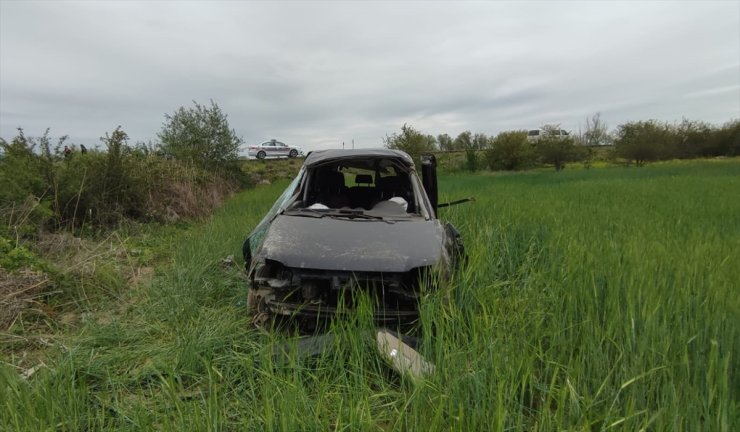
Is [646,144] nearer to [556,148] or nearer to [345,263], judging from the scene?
[556,148]

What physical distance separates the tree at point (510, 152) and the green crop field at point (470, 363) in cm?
3295

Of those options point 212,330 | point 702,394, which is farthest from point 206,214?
point 702,394

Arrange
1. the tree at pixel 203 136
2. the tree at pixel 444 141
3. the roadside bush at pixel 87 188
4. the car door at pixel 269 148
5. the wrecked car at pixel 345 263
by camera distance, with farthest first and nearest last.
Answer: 1. the tree at pixel 444 141
2. the car door at pixel 269 148
3. the tree at pixel 203 136
4. the roadside bush at pixel 87 188
5. the wrecked car at pixel 345 263

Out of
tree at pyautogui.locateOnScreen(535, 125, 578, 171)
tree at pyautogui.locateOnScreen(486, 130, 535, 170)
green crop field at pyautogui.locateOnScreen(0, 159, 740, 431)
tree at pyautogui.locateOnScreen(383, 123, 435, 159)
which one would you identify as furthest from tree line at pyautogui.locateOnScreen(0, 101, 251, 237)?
tree at pyautogui.locateOnScreen(535, 125, 578, 171)

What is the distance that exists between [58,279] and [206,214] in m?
6.43

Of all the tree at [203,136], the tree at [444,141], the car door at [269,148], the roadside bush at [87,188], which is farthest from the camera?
the tree at [444,141]

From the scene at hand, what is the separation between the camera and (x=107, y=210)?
7809 millimetres

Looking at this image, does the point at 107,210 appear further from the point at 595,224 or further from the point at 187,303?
the point at 595,224

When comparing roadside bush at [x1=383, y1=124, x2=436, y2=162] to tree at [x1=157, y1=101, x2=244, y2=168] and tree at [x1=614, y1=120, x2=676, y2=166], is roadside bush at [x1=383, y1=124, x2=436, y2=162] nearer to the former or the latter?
tree at [x1=157, y1=101, x2=244, y2=168]

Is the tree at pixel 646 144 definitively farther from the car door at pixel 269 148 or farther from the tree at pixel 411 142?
the car door at pixel 269 148

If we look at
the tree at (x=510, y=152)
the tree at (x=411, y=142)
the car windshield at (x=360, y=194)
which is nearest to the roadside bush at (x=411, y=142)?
the tree at (x=411, y=142)

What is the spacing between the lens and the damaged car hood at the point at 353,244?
2672mm

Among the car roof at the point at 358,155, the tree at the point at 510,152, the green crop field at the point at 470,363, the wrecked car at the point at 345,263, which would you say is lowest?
the green crop field at the point at 470,363

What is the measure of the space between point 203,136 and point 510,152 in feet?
90.1
